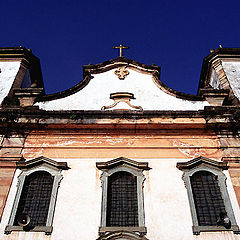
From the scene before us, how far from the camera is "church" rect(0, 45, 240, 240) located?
297 inches

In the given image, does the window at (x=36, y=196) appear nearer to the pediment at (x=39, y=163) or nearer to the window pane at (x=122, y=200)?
the pediment at (x=39, y=163)

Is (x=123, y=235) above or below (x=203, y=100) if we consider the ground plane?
below

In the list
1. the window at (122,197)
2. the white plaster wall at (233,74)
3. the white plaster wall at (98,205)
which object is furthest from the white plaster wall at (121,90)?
the window at (122,197)

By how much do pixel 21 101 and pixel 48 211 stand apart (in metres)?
4.66

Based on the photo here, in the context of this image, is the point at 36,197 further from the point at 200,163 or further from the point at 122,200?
the point at 200,163

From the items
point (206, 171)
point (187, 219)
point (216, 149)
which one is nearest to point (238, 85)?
point (216, 149)

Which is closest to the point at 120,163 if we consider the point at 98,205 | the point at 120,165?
the point at 120,165

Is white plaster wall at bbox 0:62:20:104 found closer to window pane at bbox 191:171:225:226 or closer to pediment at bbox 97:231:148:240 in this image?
pediment at bbox 97:231:148:240

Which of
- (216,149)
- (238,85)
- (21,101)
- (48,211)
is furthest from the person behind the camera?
(238,85)

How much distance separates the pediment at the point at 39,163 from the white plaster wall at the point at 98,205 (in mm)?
181

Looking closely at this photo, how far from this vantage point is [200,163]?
8.80m

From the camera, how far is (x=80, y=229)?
7434 mm

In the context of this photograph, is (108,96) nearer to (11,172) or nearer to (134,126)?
(134,126)

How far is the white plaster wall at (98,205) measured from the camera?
732 cm
